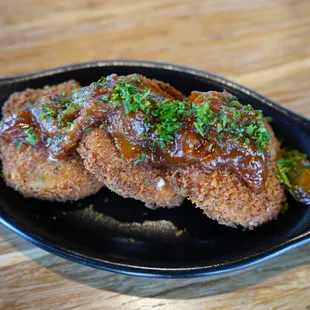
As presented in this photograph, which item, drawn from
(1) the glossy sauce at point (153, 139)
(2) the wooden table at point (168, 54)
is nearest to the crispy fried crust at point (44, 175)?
(1) the glossy sauce at point (153, 139)

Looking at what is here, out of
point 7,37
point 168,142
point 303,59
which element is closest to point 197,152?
point 168,142

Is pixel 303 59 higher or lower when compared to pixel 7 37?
lower

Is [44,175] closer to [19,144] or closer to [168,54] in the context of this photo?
[19,144]

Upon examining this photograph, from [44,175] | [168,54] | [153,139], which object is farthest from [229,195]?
[168,54]

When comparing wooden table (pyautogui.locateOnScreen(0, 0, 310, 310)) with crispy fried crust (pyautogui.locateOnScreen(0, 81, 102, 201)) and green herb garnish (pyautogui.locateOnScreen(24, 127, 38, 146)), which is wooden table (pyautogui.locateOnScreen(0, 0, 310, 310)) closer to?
crispy fried crust (pyautogui.locateOnScreen(0, 81, 102, 201))

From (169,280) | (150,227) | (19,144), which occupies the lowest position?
(169,280)

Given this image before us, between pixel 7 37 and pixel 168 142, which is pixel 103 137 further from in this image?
pixel 7 37
